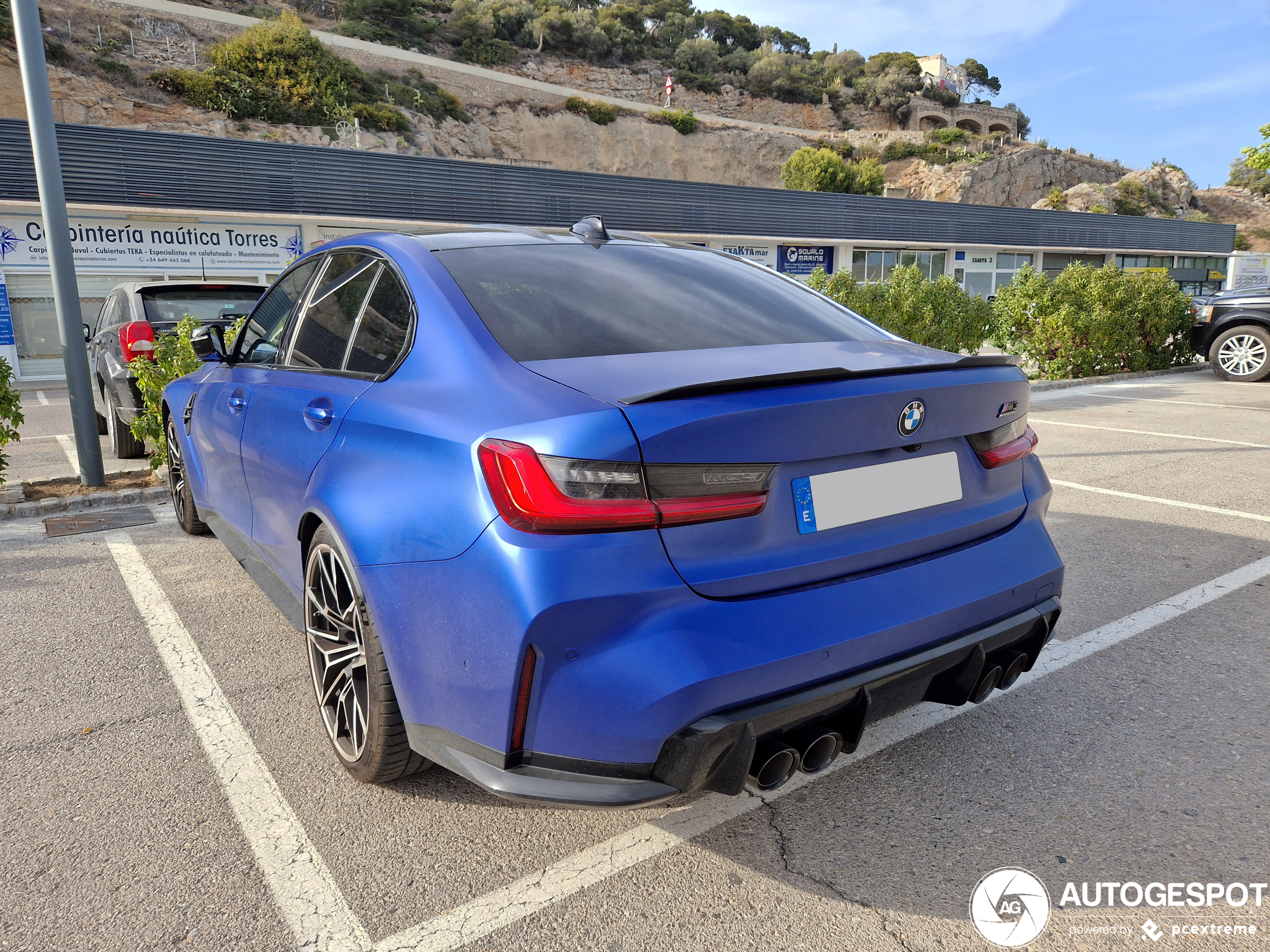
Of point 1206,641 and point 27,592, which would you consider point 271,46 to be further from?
point 1206,641

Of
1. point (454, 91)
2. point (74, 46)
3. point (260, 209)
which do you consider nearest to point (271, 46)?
point (74, 46)

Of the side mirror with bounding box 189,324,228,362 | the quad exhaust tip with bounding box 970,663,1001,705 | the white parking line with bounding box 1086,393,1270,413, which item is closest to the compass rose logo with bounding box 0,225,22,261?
the side mirror with bounding box 189,324,228,362

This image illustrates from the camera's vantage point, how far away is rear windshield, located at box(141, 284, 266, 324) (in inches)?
282

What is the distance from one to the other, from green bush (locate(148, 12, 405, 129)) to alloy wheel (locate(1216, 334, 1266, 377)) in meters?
41.6

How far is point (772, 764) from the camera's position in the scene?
5.99 ft

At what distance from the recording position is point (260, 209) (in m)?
20.0

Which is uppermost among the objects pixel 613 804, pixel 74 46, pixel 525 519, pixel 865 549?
pixel 74 46

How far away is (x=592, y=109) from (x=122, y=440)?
59373mm

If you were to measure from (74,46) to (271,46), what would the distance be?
352 inches

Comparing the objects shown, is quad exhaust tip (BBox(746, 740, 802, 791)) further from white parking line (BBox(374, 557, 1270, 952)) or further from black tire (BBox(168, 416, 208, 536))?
black tire (BBox(168, 416, 208, 536))

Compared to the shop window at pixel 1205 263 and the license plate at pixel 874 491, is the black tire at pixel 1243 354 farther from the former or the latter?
the shop window at pixel 1205 263

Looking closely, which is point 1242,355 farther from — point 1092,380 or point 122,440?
point 122,440

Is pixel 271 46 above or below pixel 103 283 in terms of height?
above

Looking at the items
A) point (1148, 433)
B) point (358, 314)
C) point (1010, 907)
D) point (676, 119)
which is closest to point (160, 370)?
point (358, 314)
